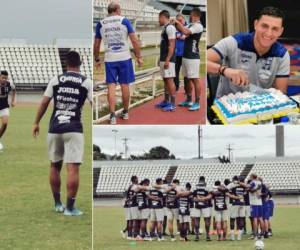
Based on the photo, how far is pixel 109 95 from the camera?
17.3 ft

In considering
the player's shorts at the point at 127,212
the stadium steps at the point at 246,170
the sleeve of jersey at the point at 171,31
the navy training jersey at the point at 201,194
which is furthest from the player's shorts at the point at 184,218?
the sleeve of jersey at the point at 171,31

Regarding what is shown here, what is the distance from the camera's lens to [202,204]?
553cm

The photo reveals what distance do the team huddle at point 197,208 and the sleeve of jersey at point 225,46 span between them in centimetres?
84

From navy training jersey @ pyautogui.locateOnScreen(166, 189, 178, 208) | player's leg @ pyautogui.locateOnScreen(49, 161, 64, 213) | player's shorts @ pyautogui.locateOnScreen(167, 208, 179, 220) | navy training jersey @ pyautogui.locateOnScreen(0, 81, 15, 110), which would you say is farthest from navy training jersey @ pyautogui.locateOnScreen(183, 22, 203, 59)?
navy training jersey @ pyautogui.locateOnScreen(0, 81, 15, 110)

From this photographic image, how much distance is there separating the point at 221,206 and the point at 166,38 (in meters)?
1.20

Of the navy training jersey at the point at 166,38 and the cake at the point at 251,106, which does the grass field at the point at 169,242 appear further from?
the navy training jersey at the point at 166,38

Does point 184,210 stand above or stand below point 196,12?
below

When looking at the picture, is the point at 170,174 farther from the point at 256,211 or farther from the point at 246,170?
the point at 256,211

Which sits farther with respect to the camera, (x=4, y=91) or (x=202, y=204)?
(x=4, y=91)

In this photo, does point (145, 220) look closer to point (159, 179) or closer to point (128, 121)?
point (159, 179)

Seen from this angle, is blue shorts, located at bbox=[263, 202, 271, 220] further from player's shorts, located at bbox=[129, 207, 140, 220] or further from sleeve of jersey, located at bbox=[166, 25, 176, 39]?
sleeve of jersey, located at bbox=[166, 25, 176, 39]

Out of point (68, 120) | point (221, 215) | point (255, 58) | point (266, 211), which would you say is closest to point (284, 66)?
point (255, 58)

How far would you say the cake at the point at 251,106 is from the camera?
5.28m

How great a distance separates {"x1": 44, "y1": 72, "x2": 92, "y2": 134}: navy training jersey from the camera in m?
5.39
